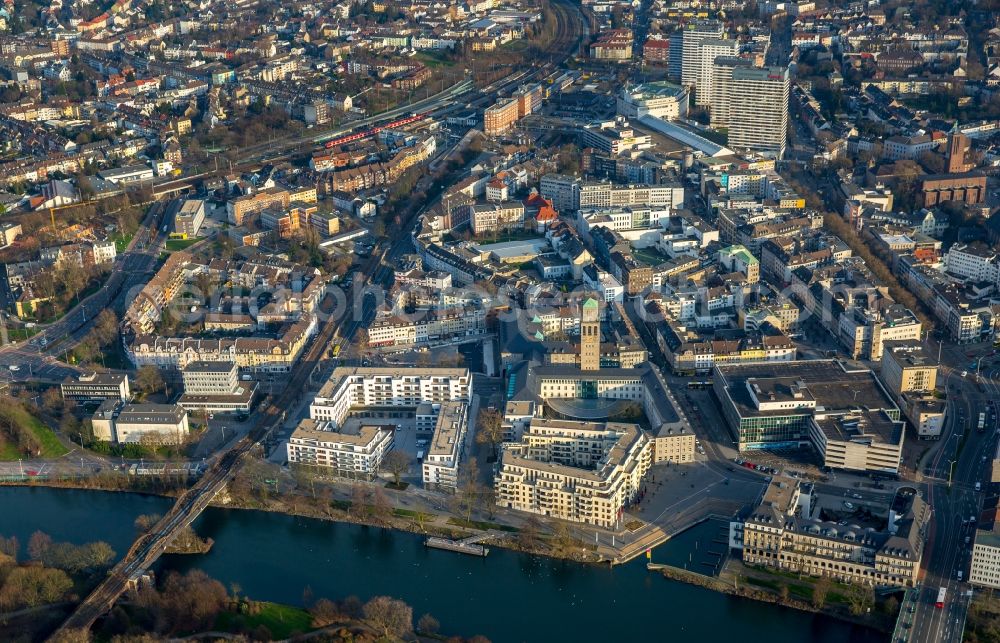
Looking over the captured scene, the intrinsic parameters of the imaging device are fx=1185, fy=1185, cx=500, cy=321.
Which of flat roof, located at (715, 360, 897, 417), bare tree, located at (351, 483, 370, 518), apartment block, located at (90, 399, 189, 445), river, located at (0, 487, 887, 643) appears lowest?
river, located at (0, 487, 887, 643)

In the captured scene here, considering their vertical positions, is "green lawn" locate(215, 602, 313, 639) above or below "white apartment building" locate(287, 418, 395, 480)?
below

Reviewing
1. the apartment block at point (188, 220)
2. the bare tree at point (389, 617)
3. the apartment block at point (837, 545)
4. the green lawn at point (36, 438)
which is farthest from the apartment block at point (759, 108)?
the bare tree at point (389, 617)

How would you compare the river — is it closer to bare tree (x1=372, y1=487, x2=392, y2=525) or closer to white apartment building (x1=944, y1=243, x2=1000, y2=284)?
bare tree (x1=372, y1=487, x2=392, y2=525)

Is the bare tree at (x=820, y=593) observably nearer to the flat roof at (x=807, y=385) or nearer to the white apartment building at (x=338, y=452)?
the flat roof at (x=807, y=385)

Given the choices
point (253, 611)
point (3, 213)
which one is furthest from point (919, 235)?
point (3, 213)

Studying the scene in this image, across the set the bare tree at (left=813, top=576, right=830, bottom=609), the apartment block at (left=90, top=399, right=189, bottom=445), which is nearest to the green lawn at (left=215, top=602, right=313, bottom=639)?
the apartment block at (left=90, top=399, right=189, bottom=445)

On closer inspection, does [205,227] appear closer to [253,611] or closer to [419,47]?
[253,611]

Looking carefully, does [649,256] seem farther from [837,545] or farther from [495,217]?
[837,545]
